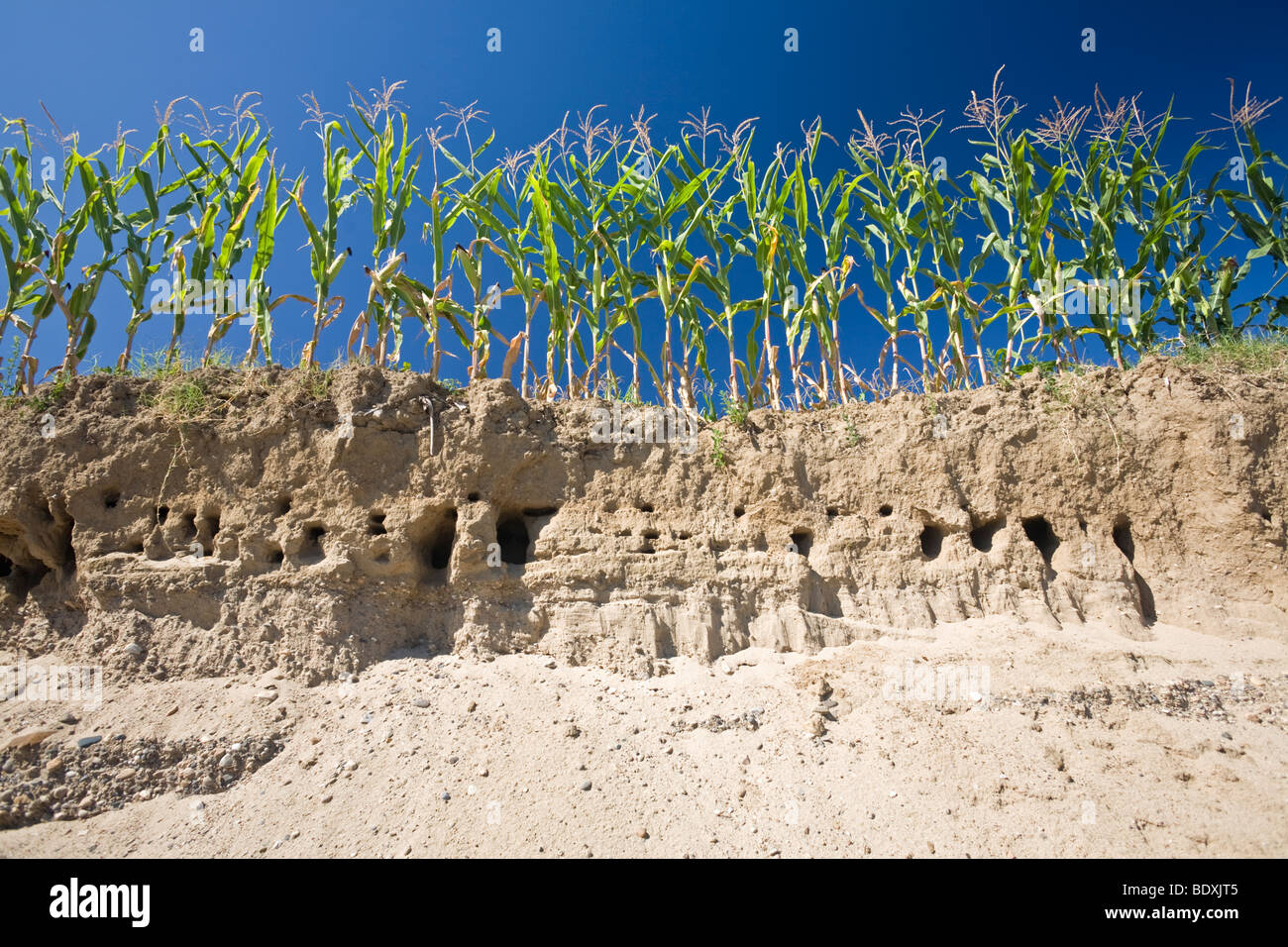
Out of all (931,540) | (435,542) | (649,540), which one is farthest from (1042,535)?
(435,542)

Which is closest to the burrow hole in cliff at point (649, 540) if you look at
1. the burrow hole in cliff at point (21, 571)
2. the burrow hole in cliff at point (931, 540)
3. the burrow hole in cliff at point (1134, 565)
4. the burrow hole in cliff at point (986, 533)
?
the burrow hole in cliff at point (931, 540)

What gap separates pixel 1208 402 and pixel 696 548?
511cm

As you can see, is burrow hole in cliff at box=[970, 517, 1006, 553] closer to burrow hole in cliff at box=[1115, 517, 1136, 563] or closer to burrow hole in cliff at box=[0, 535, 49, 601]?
burrow hole in cliff at box=[1115, 517, 1136, 563]

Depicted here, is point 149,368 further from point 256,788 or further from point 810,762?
point 810,762

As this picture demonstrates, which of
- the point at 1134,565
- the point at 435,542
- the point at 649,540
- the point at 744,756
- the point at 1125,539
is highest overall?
the point at 435,542

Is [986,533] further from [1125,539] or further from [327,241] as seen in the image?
[327,241]

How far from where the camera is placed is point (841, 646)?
6.24 metres

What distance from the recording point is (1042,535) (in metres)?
7.01

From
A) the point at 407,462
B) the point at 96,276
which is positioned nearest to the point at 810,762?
the point at 407,462

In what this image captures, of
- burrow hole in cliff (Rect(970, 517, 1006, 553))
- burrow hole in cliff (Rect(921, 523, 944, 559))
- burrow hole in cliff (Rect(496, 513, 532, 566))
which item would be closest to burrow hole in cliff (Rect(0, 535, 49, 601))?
burrow hole in cliff (Rect(496, 513, 532, 566))

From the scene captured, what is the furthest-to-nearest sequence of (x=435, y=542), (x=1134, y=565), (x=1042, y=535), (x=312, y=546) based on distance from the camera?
(x=1042, y=535) < (x=435, y=542) < (x=1134, y=565) < (x=312, y=546)

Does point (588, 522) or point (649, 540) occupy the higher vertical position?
point (588, 522)

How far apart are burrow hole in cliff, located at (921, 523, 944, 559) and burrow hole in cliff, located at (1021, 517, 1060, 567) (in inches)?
31.2

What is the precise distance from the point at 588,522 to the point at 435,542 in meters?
1.54
